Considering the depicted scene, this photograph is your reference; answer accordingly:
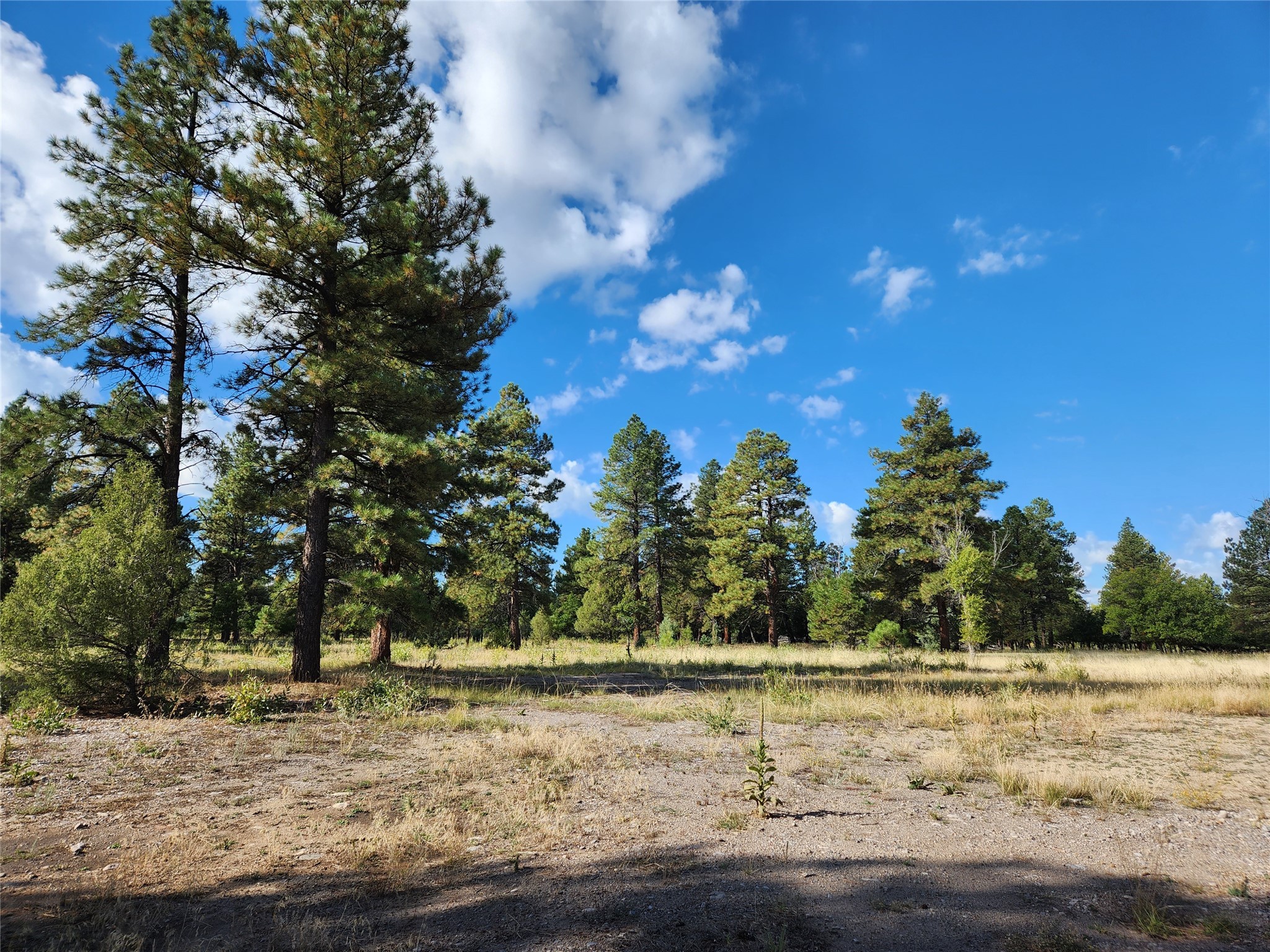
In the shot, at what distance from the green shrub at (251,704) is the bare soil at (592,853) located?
161 centimetres

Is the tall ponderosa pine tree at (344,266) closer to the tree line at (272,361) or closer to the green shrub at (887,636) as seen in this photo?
the tree line at (272,361)

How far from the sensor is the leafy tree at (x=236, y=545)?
1292 centimetres

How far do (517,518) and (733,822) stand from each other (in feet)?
83.5

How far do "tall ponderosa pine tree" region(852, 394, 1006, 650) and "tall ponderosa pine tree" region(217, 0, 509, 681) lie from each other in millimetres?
26824

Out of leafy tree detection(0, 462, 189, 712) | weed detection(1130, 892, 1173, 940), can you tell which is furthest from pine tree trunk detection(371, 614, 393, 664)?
weed detection(1130, 892, 1173, 940)

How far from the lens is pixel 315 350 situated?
12875mm

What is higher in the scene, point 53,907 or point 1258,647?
point 53,907

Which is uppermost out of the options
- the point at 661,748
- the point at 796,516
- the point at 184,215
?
the point at 184,215

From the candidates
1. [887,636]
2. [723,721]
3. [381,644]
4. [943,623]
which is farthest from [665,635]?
[723,721]

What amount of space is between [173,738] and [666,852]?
7158 mm

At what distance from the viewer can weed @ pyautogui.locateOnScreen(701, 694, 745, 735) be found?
29.7ft

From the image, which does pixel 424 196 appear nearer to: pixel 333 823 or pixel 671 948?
pixel 333 823

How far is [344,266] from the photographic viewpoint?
12477 mm

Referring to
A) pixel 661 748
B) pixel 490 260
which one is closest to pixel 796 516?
pixel 490 260
